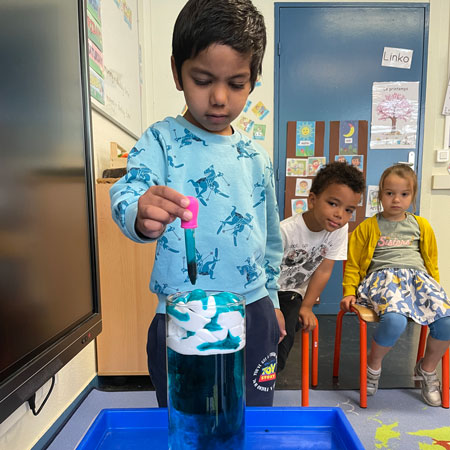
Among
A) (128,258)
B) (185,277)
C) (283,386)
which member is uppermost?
(185,277)

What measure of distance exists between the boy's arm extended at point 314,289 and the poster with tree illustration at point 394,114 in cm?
156

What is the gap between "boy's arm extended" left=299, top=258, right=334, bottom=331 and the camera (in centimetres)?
143

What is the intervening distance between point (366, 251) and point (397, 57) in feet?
5.76

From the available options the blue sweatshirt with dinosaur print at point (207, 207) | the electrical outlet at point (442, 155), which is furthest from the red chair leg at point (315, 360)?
the electrical outlet at point (442, 155)

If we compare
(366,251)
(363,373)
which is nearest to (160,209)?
(363,373)

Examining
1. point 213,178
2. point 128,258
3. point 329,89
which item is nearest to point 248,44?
point 213,178

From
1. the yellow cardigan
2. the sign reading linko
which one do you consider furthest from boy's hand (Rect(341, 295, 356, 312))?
the sign reading linko

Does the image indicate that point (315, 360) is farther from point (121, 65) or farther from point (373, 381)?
point (121, 65)

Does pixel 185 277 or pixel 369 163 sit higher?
pixel 369 163

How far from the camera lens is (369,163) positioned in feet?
8.81

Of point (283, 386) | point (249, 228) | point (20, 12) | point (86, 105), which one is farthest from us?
point (283, 386)

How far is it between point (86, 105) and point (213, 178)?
1.28 feet

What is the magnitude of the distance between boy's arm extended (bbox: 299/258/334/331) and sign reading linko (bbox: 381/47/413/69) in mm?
1915

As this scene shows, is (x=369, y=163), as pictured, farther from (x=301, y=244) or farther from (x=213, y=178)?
(x=213, y=178)
